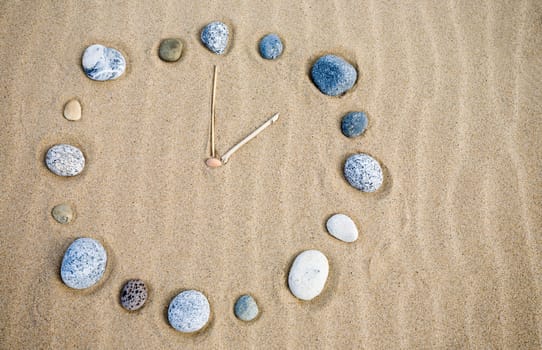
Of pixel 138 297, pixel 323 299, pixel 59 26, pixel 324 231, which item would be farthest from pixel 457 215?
pixel 59 26

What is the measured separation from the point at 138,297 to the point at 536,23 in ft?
9.69

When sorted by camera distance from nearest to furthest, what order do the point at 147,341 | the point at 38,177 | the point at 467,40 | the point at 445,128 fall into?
the point at 147,341 → the point at 38,177 → the point at 445,128 → the point at 467,40

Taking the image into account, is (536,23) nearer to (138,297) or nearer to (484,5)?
(484,5)

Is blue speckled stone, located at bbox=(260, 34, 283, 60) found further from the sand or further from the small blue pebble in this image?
the small blue pebble

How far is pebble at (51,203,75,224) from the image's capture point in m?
1.95

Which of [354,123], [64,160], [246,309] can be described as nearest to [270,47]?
[354,123]

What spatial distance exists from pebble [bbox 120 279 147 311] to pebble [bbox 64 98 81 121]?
1.00 m

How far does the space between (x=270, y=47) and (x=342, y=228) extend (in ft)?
3.78

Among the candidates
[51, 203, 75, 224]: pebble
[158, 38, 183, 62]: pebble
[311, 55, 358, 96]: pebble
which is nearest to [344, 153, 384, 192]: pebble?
[311, 55, 358, 96]: pebble

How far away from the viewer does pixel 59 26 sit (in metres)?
2.23

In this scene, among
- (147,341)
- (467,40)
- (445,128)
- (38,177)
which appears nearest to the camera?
(147,341)

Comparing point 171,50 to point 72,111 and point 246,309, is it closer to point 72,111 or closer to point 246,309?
point 72,111

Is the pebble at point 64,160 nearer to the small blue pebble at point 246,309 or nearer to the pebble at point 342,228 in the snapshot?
the small blue pebble at point 246,309

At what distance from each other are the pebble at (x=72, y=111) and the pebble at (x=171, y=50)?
0.57m
